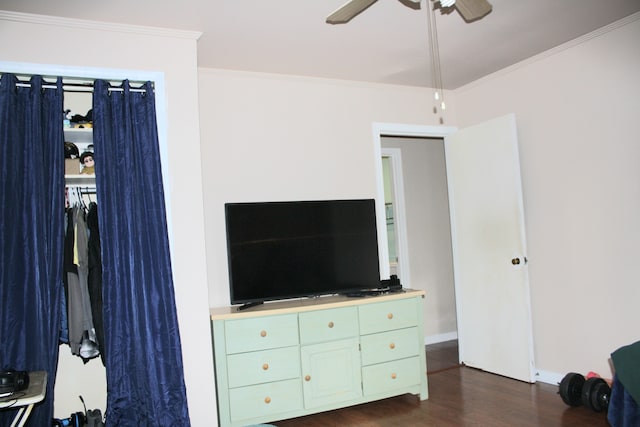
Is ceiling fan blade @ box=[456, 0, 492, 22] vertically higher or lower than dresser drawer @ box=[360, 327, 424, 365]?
higher

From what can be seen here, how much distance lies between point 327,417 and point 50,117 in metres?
2.71

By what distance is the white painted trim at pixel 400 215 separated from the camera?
5367 millimetres

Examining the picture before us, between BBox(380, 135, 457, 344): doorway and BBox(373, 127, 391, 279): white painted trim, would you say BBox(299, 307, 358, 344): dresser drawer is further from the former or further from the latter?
BBox(380, 135, 457, 344): doorway

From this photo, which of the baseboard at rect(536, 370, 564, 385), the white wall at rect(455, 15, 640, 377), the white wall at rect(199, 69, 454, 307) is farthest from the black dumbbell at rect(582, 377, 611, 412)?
the white wall at rect(199, 69, 454, 307)

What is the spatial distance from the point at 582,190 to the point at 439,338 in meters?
2.51

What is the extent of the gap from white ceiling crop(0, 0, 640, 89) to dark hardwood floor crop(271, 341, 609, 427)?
265 centimetres

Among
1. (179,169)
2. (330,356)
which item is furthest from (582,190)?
(179,169)

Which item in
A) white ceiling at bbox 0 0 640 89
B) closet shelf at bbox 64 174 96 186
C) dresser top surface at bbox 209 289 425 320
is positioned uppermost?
white ceiling at bbox 0 0 640 89

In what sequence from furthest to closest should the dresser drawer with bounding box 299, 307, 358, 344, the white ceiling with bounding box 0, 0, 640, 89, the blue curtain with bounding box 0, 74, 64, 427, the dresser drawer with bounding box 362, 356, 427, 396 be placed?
the dresser drawer with bounding box 362, 356, 427, 396 → the dresser drawer with bounding box 299, 307, 358, 344 → the white ceiling with bounding box 0, 0, 640, 89 → the blue curtain with bounding box 0, 74, 64, 427

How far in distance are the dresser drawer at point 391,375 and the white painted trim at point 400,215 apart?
1.71 m

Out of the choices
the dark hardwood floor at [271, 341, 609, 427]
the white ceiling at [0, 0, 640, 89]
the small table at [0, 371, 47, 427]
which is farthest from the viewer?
the dark hardwood floor at [271, 341, 609, 427]

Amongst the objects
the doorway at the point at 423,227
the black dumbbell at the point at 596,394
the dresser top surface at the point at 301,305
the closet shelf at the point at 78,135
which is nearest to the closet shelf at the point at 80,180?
the closet shelf at the point at 78,135

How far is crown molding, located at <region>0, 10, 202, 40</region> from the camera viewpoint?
2.68 metres

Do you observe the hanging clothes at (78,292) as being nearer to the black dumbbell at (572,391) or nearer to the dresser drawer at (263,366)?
the dresser drawer at (263,366)
